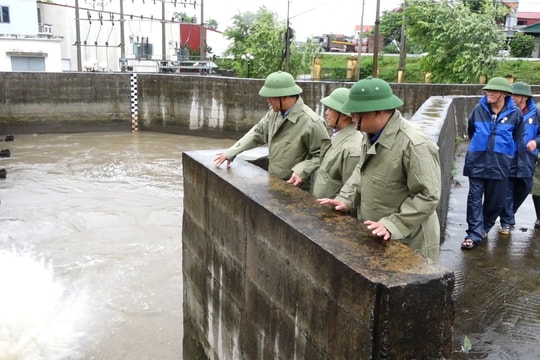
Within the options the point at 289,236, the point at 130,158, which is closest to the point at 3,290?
the point at 289,236

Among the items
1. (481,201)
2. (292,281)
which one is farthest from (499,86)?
(292,281)

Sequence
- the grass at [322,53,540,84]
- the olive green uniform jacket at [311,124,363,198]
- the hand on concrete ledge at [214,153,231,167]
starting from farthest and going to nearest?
the grass at [322,53,540,84], the hand on concrete ledge at [214,153,231,167], the olive green uniform jacket at [311,124,363,198]

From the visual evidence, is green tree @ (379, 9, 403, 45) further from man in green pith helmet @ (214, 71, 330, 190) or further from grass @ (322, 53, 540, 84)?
man in green pith helmet @ (214, 71, 330, 190)

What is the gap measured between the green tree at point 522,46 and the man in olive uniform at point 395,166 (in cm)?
4485

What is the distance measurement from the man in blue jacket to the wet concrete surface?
378mm

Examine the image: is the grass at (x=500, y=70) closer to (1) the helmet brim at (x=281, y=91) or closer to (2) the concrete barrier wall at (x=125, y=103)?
(2) the concrete barrier wall at (x=125, y=103)

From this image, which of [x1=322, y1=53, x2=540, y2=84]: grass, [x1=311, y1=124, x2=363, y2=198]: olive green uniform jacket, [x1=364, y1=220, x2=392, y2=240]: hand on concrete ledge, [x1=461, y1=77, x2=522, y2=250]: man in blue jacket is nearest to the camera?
[x1=364, y1=220, x2=392, y2=240]: hand on concrete ledge

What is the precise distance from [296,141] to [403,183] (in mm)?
1701

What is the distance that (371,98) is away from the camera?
2961 mm

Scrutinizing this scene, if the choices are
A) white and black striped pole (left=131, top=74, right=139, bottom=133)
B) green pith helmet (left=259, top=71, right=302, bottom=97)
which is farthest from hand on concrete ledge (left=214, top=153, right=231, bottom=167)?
white and black striped pole (left=131, top=74, right=139, bottom=133)

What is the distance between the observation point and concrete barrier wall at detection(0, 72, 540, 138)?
21.5 meters

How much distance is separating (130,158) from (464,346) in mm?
15746

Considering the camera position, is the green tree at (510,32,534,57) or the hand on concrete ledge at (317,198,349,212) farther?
the green tree at (510,32,534,57)

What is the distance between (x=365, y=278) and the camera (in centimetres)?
255
